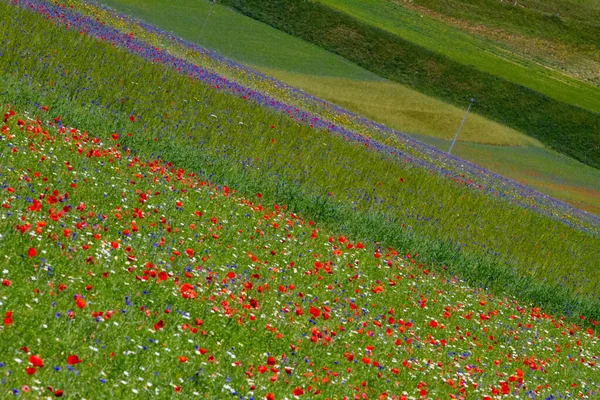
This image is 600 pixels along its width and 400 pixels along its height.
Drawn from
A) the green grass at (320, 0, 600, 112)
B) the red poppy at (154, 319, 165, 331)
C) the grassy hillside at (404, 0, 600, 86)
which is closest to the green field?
the green grass at (320, 0, 600, 112)

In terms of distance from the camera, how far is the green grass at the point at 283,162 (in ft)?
42.8

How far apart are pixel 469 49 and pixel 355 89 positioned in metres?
34.8

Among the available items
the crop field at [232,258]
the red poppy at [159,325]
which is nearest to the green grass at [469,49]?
the crop field at [232,258]

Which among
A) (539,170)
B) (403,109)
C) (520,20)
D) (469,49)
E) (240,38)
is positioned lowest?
(539,170)

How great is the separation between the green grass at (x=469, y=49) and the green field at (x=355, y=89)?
1310 cm

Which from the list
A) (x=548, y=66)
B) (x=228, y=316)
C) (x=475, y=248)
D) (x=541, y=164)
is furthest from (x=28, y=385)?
(x=548, y=66)

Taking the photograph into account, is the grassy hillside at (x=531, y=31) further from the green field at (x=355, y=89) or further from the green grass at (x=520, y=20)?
the green field at (x=355, y=89)

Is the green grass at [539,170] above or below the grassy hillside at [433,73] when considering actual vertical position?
below

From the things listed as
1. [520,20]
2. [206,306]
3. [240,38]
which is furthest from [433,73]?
[520,20]

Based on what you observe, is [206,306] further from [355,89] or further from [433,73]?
[433,73]

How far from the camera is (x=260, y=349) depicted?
258 inches

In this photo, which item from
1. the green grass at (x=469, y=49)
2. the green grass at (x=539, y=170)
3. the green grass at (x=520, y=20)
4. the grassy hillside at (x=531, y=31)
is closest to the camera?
the green grass at (x=539, y=170)

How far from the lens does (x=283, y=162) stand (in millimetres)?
15523

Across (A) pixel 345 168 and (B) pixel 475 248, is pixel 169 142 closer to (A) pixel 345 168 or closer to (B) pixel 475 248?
(A) pixel 345 168
